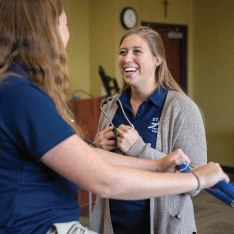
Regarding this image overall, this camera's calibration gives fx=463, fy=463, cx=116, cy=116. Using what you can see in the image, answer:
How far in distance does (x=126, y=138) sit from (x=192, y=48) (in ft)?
18.6

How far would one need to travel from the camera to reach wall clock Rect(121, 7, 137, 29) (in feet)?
19.9

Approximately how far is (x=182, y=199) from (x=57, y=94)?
3.12 ft

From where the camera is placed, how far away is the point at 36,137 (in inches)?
43.8

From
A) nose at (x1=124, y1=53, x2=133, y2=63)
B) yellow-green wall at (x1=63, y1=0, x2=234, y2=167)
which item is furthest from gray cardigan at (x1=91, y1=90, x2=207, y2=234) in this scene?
yellow-green wall at (x1=63, y1=0, x2=234, y2=167)

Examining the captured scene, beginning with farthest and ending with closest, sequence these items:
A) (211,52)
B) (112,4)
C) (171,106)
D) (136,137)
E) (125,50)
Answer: (211,52) → (112,4) → (125,50) → (171,106) → (136,137)

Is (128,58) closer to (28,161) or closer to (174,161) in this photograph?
(174,161)

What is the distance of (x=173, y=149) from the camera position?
199 centimetres

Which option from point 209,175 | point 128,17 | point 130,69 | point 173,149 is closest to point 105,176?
point 209,175

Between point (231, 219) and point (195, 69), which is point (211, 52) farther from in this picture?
point (231, 219)

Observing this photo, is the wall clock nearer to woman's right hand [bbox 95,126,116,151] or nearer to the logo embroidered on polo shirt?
the logo embroidered on polo shirt

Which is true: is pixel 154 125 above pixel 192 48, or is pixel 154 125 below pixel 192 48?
below

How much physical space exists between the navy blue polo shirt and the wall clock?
399 cm

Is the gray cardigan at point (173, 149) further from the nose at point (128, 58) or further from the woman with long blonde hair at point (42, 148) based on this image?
the woman with long blonde hair at point (42, 148)

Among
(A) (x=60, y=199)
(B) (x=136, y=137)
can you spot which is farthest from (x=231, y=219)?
(A) (x=60, y=199)
